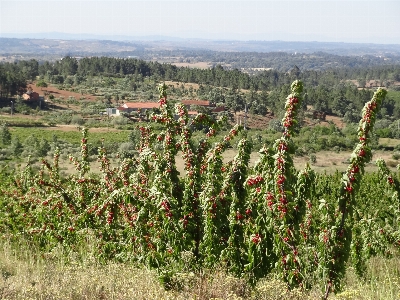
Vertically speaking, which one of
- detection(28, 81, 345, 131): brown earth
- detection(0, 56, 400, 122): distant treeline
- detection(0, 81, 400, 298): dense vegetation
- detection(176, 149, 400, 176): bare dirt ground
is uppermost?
detection(0, 81, 400, 298): dense vegetation

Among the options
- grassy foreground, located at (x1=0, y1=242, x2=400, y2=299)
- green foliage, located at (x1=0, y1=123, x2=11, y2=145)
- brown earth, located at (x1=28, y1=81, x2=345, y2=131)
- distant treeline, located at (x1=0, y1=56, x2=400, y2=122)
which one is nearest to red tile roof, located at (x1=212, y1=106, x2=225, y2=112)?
brown earth, located at (x1=28, y1=81, x2=345, y2=131)

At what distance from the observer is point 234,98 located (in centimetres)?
7319

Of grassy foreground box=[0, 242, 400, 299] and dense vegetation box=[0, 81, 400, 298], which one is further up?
dense vegetation box=[0, 81, 400, 298]

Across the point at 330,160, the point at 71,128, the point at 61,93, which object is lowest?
the point at 330,160

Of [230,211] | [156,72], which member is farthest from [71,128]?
A: [156,72]

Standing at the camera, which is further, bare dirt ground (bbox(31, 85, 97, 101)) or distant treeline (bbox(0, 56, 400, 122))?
bare dirt ground (bbox(31, 85, 97, 101))

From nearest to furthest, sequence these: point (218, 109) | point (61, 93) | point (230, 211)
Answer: point (230, 211), point (218, 109), point (61, 93)

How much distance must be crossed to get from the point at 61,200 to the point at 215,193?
10.8 ft

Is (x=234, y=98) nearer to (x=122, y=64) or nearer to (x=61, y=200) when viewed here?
(x=122, y=64)

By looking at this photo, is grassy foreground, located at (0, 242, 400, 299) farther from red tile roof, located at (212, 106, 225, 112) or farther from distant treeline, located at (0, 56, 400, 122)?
distant treeline, located at (0, 56, 400, 122)

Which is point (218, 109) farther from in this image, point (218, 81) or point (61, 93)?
point (218, 81)

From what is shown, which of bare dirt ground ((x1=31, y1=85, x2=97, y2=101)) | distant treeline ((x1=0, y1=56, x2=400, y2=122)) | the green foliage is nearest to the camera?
the green foliage

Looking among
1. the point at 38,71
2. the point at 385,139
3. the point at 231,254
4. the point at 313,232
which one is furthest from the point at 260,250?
the point at 38,71

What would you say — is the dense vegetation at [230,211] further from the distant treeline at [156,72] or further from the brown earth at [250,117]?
the distant treeline at [156,72]
